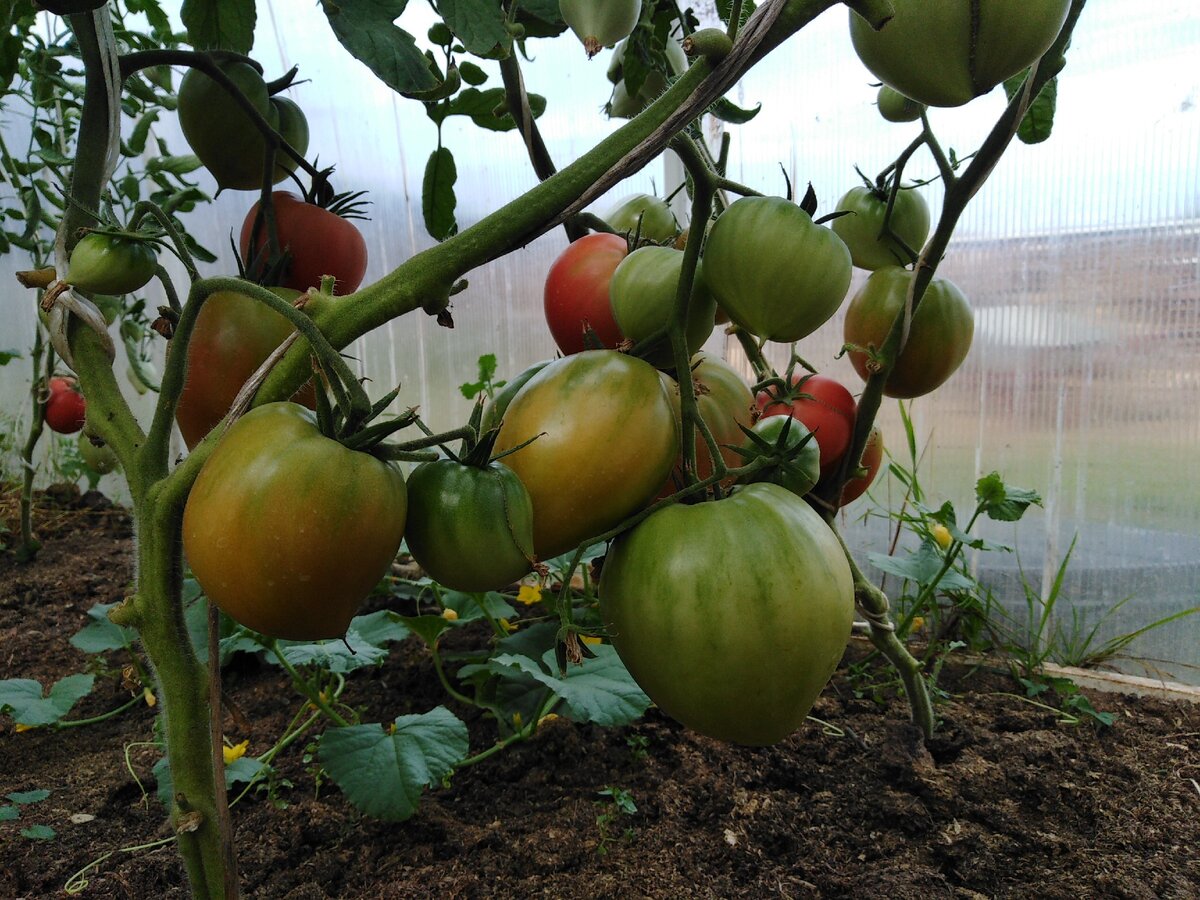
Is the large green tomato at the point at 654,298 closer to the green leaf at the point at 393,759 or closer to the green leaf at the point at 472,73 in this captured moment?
the green leaf at the point at 472,73

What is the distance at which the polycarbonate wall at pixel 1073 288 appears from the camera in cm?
158

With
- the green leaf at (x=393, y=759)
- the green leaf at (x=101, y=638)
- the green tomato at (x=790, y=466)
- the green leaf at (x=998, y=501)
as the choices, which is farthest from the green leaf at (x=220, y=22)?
the green leaf at (x=998, y=501)

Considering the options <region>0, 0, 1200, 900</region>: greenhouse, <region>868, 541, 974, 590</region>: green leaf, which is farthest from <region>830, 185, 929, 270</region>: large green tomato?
<region>868, 541, 974, 590</region>: green leaf

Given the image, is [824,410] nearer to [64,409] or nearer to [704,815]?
[704,815]

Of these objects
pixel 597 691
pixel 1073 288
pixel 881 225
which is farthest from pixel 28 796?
pixel 1073 288

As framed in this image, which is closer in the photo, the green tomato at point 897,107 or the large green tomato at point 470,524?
the large green tomato at point 470,524

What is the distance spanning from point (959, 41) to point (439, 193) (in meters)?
0.46

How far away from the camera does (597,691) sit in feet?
3.23

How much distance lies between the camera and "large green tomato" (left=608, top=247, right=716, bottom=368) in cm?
47

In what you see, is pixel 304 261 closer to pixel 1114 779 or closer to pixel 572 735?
pixel 572 735

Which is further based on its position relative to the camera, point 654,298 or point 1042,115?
point 1042,115

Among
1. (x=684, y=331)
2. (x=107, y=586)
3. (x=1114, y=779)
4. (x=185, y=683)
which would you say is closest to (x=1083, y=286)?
(x=1114, y=779)

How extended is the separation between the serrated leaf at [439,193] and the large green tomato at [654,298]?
279 millimetres

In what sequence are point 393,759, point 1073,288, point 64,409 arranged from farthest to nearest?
point 64,409 → point 1073,288 → point 393,759
